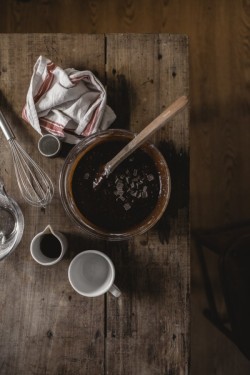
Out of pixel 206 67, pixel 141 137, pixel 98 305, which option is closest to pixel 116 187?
pixel 141 137

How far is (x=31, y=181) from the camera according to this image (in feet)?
2.88

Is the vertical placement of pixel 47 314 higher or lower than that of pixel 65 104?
lower

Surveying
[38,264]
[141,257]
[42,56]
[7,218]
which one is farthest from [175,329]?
[42,56]

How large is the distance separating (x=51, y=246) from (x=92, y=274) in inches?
4.1

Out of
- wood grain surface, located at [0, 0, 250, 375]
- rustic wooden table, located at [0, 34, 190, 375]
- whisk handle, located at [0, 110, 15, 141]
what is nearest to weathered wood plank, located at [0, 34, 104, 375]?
rustic wooden table, located at [0, 34, 190, 375]

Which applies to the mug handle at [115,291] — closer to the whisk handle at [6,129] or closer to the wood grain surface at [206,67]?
the whisk handle at [6,129]

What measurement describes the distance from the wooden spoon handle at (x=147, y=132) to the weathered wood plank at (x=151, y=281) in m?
0.15

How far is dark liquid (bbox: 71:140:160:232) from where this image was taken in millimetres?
794

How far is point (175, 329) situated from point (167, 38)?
0.64m

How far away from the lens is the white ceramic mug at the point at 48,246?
2.66 ft

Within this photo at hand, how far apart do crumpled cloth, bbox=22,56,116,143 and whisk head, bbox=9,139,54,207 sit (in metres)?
0.07

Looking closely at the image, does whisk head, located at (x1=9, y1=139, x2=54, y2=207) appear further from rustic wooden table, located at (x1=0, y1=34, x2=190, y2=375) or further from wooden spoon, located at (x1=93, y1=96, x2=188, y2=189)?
wooden spoon, located at (x1=93, y1=96, x2=188, y2=189)

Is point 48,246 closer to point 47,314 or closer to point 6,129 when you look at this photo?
point 47,314

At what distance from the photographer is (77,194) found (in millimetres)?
801
